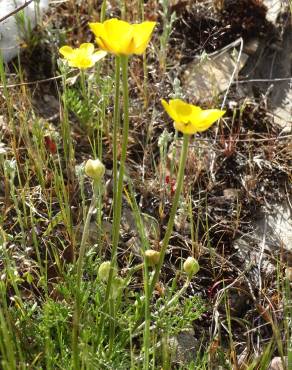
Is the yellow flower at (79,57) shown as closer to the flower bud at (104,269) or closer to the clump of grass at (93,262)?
the clump of grass at (93,262)

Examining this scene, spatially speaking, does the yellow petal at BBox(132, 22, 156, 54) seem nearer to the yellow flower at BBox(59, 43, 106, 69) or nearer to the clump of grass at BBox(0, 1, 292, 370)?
the clump of grass at BBox(0, 1, 292, 370)

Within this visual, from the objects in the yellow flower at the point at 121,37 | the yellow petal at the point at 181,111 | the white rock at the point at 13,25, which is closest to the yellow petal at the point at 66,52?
the yellow flower at the point at 121,37

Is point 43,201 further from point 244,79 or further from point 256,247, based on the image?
point 244,79

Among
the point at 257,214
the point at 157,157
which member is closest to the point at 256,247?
the point at 257,214

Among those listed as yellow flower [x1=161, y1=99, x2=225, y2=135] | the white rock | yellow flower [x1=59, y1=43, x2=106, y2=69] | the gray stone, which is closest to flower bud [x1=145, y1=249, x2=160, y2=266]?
yellow flower [x1=161, y1=99, x2=225, y2=135]

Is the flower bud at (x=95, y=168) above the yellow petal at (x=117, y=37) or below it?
below

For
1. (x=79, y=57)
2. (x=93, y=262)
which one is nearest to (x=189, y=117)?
(x=79, y=57)
